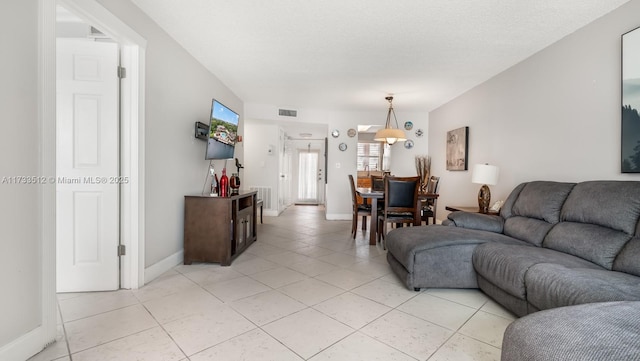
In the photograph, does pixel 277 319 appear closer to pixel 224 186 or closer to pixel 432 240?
pixel 432 240

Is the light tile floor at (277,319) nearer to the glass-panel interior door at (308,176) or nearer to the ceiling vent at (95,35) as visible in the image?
the ceiling vent at (95,35)

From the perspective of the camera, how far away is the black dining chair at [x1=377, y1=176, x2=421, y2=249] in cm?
374

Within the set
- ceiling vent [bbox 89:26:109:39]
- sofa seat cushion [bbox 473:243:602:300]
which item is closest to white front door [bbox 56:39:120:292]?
ceiling vent [bbox 89:26:109:39]

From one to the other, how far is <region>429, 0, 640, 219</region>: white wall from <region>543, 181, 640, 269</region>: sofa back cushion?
0.44m

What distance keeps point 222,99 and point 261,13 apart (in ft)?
7.25

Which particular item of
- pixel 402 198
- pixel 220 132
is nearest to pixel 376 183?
pixel 402 198

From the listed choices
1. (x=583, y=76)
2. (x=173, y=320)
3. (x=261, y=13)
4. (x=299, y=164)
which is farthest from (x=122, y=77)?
(x=299, y=164)

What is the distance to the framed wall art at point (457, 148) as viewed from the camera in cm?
448

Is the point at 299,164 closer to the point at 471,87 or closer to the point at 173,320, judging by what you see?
the point at 471,87

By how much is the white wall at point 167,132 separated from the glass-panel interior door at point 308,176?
599 cm

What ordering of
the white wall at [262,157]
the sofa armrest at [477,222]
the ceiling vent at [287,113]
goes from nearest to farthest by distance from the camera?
1. the sofa armrest at [477,222]
2. the ceiling vent at [287,113]
3. the white wall at [262,157]

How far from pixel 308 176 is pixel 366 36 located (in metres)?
6.95

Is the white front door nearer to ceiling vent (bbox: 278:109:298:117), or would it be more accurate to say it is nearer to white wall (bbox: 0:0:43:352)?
white wall (bbox: 0:0:43:352)

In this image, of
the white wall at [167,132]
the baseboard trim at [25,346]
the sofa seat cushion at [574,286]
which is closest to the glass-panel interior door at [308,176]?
the white wall at [167,132]
